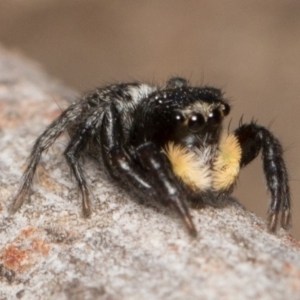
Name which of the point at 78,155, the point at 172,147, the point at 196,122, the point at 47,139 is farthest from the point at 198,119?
the point at 47,139

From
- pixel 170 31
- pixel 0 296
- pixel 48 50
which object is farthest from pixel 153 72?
pixel 0 296

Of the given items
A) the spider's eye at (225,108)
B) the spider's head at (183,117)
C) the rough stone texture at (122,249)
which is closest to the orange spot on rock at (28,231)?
the rough stone texture at (122,249)

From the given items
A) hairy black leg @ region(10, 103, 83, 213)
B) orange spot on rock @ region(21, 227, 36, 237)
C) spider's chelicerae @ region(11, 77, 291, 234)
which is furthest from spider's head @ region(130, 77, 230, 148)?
orange spot on rock @ region(21, 227, 36, 237)

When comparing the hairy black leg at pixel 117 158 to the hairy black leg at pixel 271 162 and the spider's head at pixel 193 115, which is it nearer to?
the spider's head at pixel 193 115

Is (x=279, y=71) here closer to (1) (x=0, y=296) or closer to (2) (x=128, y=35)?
(2) (x=128, y=35)

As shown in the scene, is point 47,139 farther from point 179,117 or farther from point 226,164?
point 226,164

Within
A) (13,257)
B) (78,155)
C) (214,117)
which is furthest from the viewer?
(78,155)
